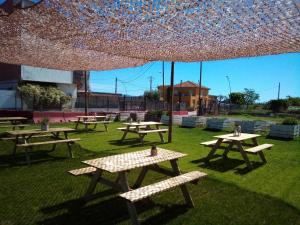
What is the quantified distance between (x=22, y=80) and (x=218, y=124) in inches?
690

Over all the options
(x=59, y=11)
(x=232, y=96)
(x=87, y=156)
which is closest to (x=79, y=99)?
(x=87, y=156)

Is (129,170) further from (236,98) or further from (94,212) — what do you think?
(236,98)

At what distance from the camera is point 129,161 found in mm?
4008

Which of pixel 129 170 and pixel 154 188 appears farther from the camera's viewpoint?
pixel 129 170

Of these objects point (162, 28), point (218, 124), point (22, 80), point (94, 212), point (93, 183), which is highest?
point (22, 80)

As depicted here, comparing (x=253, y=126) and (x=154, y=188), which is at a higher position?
(x=253, y=126)

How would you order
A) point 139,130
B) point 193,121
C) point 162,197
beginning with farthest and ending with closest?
point 193,121
point 139,130
point 162,197

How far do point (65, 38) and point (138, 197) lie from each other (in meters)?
4.87

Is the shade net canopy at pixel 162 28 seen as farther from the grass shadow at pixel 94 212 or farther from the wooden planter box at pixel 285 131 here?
the wooden planter box at pixel 285 131

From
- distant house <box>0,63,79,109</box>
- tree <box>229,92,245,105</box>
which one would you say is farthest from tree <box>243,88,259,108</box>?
distant house <box>0,63,79,109</box>

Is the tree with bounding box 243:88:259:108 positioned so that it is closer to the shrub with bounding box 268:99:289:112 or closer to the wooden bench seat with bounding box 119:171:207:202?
the shrub with bounding box 268:99:289:112

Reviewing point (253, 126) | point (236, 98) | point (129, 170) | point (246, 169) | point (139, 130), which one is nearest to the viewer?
point (129, 170)

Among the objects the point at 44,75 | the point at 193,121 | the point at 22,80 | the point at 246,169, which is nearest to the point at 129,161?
the point at 246,169

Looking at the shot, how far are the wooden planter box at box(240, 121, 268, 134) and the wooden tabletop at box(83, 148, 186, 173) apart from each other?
9211 mm
